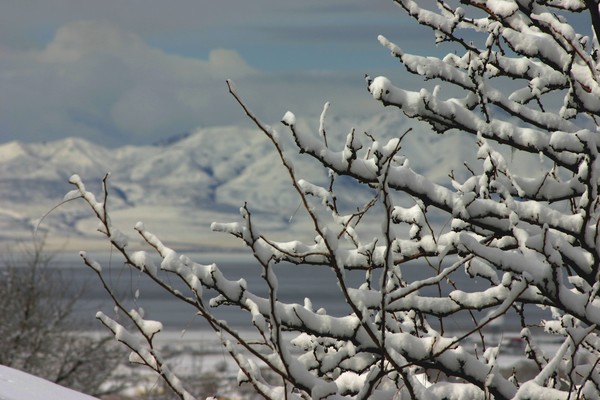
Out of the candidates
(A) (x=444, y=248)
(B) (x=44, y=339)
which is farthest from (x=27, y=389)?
(B) (x=44, y=339)

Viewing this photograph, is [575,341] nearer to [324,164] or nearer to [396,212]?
[324,164]

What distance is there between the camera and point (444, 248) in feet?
10.6

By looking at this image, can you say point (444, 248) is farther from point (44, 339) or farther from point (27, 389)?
point (44, 339)

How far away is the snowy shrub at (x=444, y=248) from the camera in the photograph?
2676 millimetres

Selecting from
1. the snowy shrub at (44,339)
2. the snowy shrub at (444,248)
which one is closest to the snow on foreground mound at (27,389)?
the snowy shrub at (444,248)

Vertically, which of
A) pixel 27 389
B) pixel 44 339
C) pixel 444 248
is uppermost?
pixel 44 339

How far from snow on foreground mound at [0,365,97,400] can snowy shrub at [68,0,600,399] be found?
0.31 metres

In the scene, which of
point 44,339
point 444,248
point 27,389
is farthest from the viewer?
point 44,339

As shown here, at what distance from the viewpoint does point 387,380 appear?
12.6 feet

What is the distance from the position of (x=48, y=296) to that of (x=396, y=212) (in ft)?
89.0

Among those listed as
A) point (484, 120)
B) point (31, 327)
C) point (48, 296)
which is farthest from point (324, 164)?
point (48, 296)

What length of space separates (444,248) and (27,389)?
1.53m

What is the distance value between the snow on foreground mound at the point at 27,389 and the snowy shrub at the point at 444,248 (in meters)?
0.31

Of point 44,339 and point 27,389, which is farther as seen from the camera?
point 44,339
